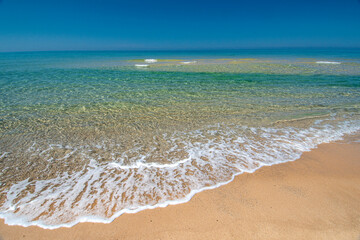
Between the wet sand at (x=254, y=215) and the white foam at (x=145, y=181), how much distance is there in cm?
21

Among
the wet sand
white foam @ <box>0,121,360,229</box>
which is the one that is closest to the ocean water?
white foam @ <box>0,121,360,229</box>

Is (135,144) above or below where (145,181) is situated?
above

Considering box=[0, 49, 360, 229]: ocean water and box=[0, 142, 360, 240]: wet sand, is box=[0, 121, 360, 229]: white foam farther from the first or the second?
box=[0, 142, 360, 240]: wet sand

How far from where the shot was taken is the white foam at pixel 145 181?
362 centimetres

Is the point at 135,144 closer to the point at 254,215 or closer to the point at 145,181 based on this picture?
the point at 145,181

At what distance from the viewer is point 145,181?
450 centimetres

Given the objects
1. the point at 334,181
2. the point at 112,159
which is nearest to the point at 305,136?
the point at 334,181

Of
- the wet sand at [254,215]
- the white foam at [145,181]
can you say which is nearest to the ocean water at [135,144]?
the white foam at [145,181]

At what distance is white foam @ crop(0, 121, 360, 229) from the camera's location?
3619 mm

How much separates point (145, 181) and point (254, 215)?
7.84ft

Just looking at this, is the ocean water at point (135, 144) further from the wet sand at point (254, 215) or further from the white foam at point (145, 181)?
the wet sand at point (254, 215)

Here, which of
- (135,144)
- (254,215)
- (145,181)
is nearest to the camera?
(254,215)

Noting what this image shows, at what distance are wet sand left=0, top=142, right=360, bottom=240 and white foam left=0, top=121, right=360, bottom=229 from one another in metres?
0.21

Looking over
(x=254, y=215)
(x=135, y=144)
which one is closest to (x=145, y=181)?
(x=135, y=144)
